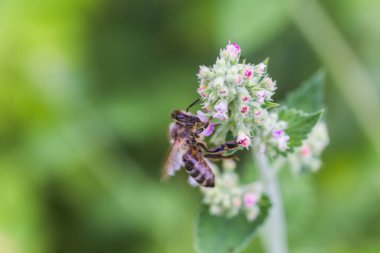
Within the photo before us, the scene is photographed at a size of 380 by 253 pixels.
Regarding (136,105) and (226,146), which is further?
(136,105)

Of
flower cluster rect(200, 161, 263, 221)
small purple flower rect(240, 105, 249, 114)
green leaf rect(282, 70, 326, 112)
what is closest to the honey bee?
flower cluster rect(200, 161, 263, 221)

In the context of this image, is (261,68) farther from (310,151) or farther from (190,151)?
(310,151)

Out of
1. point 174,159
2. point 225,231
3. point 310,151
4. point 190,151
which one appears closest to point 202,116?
point 190,151

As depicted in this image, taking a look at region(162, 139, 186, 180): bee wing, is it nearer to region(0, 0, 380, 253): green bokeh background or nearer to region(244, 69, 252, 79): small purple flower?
region(244, 69, 252, 79): small purple flower

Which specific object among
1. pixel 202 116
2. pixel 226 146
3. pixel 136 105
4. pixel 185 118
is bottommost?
pixel 226 146

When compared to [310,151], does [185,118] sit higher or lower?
higher

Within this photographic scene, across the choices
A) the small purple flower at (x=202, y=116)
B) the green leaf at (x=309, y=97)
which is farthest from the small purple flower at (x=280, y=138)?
the green leaf at (x=309, y=97)

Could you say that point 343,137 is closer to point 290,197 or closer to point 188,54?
point 290,197
